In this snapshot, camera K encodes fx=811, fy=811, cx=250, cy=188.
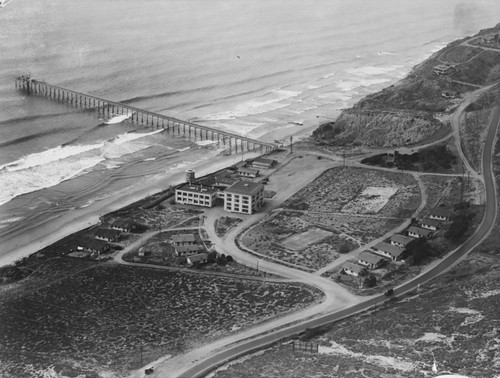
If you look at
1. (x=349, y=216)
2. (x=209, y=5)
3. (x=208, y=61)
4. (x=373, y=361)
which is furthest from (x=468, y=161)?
(x=209, y=5)

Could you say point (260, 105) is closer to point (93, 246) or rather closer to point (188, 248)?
point (188, 248)

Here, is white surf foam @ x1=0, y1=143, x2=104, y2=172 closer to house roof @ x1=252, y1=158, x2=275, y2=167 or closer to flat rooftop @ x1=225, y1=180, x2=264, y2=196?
house roof @ x1=252, y1=158, x2=275, y2=167

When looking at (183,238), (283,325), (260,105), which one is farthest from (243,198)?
(260,105)

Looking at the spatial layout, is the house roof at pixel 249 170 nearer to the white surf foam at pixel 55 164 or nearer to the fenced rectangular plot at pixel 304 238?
the white surf foam at pixel 55 164

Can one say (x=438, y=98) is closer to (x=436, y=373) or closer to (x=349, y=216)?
(x=349, y=216)

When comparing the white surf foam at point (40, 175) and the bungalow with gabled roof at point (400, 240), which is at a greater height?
the white surf foam at point (40, 175)

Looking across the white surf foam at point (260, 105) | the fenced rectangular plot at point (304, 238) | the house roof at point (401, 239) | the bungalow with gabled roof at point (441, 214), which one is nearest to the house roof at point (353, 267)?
the fenced rectangular plot at point (304, 238)

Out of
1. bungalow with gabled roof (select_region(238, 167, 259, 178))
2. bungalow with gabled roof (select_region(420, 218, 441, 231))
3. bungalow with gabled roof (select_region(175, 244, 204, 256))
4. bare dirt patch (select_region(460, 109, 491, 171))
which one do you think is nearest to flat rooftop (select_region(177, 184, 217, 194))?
bungalow with gabled roof (select_region(238, 167, 259, 178))
